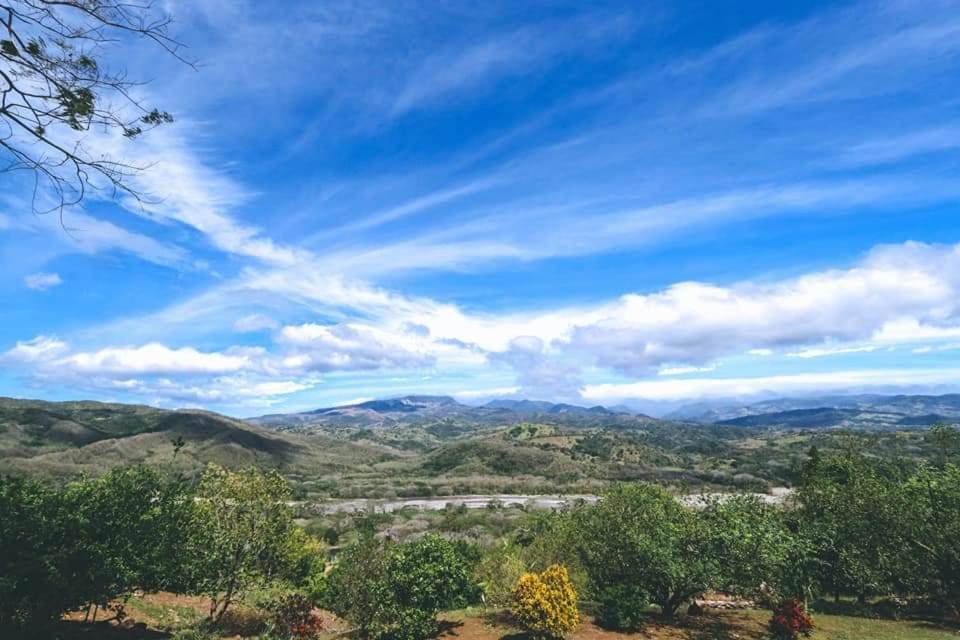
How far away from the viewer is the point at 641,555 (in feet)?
83.6

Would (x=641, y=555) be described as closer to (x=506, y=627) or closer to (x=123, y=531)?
(x=506, y=627)

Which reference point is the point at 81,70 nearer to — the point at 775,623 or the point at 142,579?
the point at 142,579

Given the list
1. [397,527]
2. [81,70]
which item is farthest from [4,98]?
[397,527]

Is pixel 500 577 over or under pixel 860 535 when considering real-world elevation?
under

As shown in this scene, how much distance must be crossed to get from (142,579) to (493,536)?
59510 millimetres

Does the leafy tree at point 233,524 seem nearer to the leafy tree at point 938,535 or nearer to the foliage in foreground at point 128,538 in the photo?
the foliage in foreground at point 128,538

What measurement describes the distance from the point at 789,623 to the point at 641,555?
20.7ft

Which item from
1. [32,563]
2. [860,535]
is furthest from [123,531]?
[860,535]

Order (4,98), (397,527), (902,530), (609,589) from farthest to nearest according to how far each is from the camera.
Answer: (397,527)
(902,530)
(609,589)
(4,98)

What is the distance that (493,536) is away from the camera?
248ft

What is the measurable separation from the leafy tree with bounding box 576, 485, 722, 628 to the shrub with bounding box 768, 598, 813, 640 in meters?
2.70

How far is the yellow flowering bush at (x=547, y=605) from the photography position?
21406 mm

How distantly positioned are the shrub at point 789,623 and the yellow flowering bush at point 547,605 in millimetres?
8448

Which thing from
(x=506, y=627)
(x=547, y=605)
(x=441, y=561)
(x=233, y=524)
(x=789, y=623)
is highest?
(x=233, y=524)
